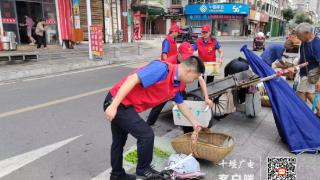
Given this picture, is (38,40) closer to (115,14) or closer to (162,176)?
(115,14)

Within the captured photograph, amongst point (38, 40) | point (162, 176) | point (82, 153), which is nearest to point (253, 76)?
point (162, 176)

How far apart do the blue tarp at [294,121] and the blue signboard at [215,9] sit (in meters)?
41.4

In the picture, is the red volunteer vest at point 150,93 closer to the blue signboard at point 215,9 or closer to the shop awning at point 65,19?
the shop awning at point 65,19

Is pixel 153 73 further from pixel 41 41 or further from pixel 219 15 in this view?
pixel 219 15

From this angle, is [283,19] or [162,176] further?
[283,19]

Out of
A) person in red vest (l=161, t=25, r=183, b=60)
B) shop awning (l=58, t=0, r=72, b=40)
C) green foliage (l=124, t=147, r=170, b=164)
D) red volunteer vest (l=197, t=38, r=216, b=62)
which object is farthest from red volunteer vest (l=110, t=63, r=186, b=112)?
shop awning (l=58, t=0, r=72, b=40)

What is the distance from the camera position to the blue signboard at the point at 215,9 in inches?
1725

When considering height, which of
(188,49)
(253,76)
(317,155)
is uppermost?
(188,49)

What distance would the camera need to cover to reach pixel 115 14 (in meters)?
22.1

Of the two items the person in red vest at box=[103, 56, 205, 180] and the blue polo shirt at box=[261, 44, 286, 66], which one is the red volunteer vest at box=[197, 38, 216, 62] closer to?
the blue polo shirt at box=[261, 44, 286, 66]

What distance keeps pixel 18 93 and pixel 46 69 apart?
3417 millimetres

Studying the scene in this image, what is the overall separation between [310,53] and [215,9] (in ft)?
134

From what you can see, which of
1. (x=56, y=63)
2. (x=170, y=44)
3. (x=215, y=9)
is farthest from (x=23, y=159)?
(x=215, y=9)

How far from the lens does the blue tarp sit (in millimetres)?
4137
